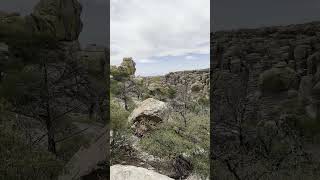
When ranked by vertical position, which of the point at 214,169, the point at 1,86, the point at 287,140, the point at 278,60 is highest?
the point at 278,60

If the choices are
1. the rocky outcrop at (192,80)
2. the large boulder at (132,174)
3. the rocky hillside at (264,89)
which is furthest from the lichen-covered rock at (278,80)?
the rocky outcrop at (192,80)

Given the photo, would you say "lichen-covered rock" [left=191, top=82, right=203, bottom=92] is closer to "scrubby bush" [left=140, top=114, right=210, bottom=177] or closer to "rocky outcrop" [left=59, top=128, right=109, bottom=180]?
"scrubby bush" [left=140, top=114, right=210, bottom=177]

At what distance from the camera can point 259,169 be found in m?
8.44

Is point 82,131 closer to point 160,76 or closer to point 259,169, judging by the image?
point 259,169

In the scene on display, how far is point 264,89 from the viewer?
32.1 feet

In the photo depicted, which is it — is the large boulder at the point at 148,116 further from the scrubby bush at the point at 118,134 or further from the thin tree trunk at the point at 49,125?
the thin tree trunk at the point at 49,125

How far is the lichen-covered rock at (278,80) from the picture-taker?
9.47m

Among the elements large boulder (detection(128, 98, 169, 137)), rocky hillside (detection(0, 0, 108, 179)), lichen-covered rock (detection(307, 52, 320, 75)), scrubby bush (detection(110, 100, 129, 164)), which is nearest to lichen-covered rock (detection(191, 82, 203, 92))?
scrubby bush (detection(110, 100, 129, 164))

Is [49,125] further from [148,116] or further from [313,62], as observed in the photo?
[148,116]

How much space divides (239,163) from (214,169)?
2.16ft

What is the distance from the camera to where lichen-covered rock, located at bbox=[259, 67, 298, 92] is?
31.1 ft

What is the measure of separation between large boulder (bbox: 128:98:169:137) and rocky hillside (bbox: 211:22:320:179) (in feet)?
16.5

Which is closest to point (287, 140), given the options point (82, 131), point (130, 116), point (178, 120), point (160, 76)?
point (82, 131)

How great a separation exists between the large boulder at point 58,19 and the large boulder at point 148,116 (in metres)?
4.26
